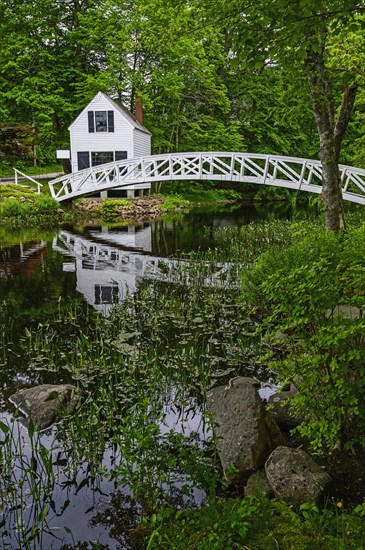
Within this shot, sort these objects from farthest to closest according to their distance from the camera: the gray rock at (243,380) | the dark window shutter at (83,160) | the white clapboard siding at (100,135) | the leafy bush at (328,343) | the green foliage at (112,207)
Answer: the dark window shutter at (83,160)
the white clapboard siding at (100,135)
the green foliage at (112,207)
the gray rock at (243,380)
the leafy bush at (328,343)

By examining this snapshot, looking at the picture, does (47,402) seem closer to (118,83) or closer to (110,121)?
(110,121)

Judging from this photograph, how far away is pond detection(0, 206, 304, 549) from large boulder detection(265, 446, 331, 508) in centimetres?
51

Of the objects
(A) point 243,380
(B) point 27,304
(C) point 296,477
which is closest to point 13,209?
(B) point 27,304

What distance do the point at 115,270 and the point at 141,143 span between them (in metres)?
20.0

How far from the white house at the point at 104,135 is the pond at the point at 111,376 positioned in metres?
16.1

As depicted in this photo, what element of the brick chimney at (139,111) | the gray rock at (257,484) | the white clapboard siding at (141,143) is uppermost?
the brick chimney at (139,111)

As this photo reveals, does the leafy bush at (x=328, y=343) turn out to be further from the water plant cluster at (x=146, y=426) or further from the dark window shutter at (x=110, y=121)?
the dark window shutter at (x=110, y=121)

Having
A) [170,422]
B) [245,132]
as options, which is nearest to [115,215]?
[245,132]

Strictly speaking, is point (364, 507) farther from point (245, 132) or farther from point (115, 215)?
point (245, 132)

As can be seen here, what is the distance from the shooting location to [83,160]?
30.6 m

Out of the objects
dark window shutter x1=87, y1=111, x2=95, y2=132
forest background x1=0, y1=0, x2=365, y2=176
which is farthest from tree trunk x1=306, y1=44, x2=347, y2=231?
dark window shutter x1=87, y1=111, x2=95, y2=132

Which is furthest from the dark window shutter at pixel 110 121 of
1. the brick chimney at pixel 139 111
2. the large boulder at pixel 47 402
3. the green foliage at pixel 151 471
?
the green foliage at pixel 151 471

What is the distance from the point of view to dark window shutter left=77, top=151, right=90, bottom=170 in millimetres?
30469

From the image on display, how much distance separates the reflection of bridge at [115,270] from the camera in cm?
1072
